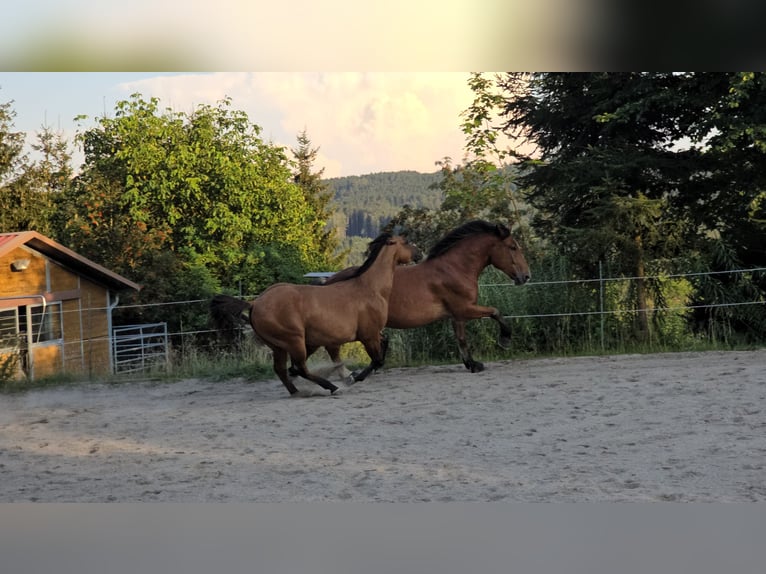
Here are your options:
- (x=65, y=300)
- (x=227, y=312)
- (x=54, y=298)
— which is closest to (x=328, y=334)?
(x=227, y=312)

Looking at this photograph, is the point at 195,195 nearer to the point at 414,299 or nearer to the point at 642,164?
the point at 642,164

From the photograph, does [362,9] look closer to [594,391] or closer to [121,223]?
[594,391]

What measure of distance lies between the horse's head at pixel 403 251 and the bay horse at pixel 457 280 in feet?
1.20

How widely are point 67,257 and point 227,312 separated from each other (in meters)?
11.5

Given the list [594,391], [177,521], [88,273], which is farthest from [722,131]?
[88,273]

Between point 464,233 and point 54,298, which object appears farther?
point 54,298

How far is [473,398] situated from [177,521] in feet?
11.8

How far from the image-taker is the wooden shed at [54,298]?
16.4 meters

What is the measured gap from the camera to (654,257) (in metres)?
11.6

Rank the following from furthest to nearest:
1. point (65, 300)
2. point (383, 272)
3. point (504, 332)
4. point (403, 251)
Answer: point (65, 300) < point (504, 332) < point (403, 251) < point (383, 272)

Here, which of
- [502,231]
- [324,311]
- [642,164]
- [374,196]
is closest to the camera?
[324,311]

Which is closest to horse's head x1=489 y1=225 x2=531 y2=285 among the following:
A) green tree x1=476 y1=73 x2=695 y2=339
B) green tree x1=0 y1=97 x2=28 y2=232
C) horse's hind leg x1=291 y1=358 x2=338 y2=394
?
horse's hind leg x1=291 y1=358 x2=338 y2=394

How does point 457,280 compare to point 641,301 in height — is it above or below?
above

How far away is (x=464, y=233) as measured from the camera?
869 centimetres
